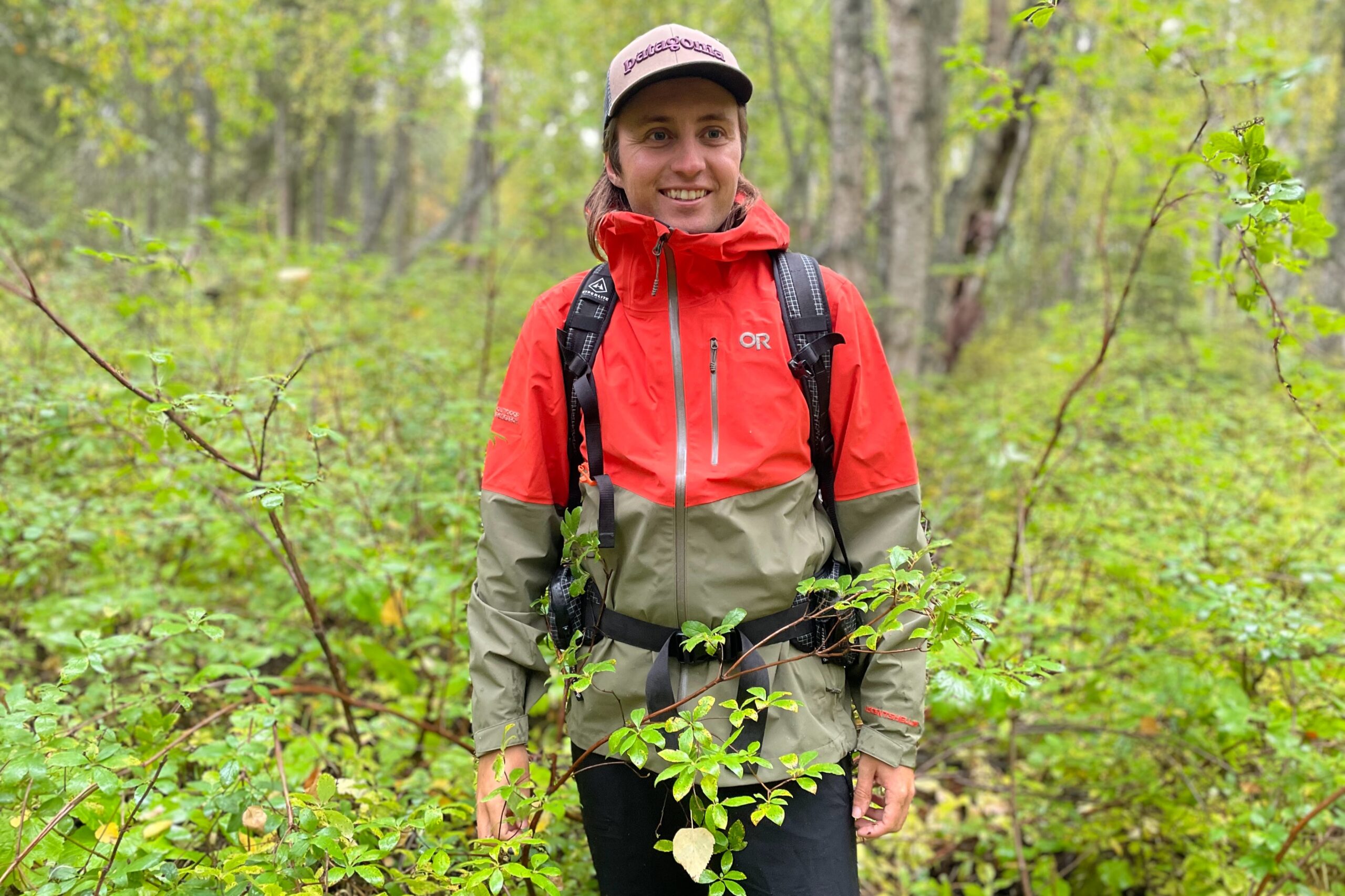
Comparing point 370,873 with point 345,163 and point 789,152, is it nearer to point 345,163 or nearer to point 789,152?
point 789,152

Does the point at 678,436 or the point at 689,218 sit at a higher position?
the point at 689,218

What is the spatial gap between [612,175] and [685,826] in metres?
1.51

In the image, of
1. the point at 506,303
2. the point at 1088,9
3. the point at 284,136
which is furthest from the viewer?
the point at 284,136

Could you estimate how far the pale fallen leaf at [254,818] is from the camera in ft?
6.70

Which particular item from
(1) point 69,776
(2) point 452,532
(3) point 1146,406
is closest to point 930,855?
(2) point 452,532

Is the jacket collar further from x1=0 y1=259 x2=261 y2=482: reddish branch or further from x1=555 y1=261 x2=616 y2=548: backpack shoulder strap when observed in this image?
x1=0 y1=259 x2=261 y2=482: reddish branch

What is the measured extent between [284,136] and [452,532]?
650 inches

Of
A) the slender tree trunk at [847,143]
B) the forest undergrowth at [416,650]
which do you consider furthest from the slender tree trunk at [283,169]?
the forest undergrowth at [416,650]

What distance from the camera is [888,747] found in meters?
1.85

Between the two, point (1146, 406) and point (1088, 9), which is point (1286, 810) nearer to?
point (1146, 406)

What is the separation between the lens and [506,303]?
1034 cm

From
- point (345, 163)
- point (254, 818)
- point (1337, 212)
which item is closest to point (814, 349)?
point (254, 818)

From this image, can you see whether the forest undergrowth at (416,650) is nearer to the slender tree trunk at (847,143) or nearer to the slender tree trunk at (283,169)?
the slender tree trunk at (847,143)

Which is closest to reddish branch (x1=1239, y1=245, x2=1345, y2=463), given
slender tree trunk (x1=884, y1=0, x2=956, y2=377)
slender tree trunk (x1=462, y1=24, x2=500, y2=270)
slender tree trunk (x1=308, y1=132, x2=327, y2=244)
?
slender tree trunk (x1=884, y1=0, x2=956, y2=377)
